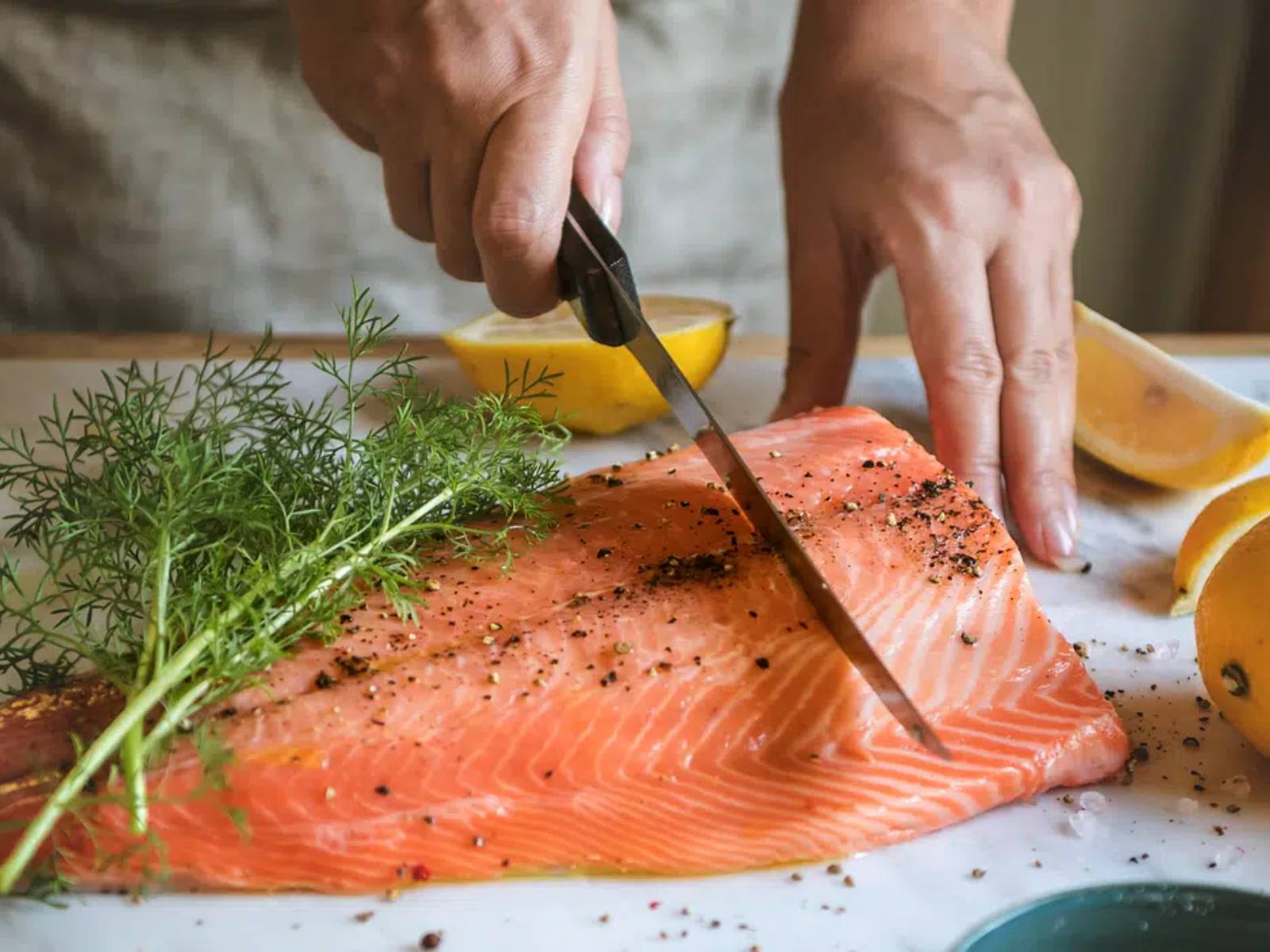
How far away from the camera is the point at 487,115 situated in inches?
70.3

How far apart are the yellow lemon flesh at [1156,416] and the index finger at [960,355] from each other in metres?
0.31

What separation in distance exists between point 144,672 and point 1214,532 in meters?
1.43

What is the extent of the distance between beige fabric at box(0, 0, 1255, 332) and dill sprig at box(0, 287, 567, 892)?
54.3 inches

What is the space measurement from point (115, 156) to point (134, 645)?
6.10ft

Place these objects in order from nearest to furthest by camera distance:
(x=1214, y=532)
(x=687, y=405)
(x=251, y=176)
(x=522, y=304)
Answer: (x=687, y=405), (x=1214, y=532), (x=522, y=304), (x=251, y=176)

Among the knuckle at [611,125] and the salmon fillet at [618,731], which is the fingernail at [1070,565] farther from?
the knuckle at [611,125]

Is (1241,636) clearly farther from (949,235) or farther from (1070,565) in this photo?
(949,235)

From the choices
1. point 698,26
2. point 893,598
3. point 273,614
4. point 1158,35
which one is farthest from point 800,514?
point 1158,35

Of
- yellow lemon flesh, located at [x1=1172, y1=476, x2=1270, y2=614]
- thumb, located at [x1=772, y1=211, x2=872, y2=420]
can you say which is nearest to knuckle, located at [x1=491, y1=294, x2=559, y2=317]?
thumb, located at [x1=772, y1=211, x2=872, y2=420]

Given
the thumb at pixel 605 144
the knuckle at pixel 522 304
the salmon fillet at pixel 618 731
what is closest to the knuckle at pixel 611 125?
the thumb at pixel 605 144

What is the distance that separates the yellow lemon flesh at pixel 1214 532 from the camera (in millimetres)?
1656

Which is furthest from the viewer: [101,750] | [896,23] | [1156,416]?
[896,23]

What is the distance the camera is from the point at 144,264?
9.46 feet

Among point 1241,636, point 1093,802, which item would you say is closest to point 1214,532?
point 1241,636
